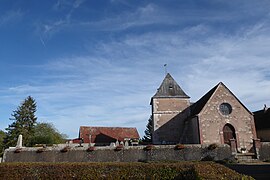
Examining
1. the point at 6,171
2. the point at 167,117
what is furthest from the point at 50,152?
the point at 167,117

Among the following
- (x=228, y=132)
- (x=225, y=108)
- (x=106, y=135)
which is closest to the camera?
(x=228, y=132)

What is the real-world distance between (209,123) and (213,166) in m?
18.5

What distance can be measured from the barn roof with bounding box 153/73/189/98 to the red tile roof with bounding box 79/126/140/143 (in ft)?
39.6

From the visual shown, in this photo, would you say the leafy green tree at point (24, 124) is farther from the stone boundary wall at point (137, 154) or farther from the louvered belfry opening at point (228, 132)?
the louvered belfry opening at point (228, 132)

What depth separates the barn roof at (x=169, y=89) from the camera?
104ft

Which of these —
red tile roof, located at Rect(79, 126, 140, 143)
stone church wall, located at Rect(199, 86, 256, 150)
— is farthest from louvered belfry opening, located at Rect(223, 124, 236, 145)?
red tile roof, located at Rect(79, 126, 140, 143)

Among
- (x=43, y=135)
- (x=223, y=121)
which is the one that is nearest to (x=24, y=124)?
(x=43, y=135)

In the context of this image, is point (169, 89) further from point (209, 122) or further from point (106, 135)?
point (106, 135)

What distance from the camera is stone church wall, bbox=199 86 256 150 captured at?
82.2 feet

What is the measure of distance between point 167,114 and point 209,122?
21.8 feet

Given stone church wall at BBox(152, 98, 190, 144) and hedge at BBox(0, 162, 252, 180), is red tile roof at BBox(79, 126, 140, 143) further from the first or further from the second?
hedge at BBox(0, 162, 252, 180)

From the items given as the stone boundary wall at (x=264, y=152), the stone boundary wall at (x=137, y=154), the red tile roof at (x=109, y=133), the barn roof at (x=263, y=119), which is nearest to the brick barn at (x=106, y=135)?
the red tile roof at (x=109, y=133)

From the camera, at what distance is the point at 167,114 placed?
30.9m

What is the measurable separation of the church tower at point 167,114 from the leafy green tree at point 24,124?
23292 millimetres
